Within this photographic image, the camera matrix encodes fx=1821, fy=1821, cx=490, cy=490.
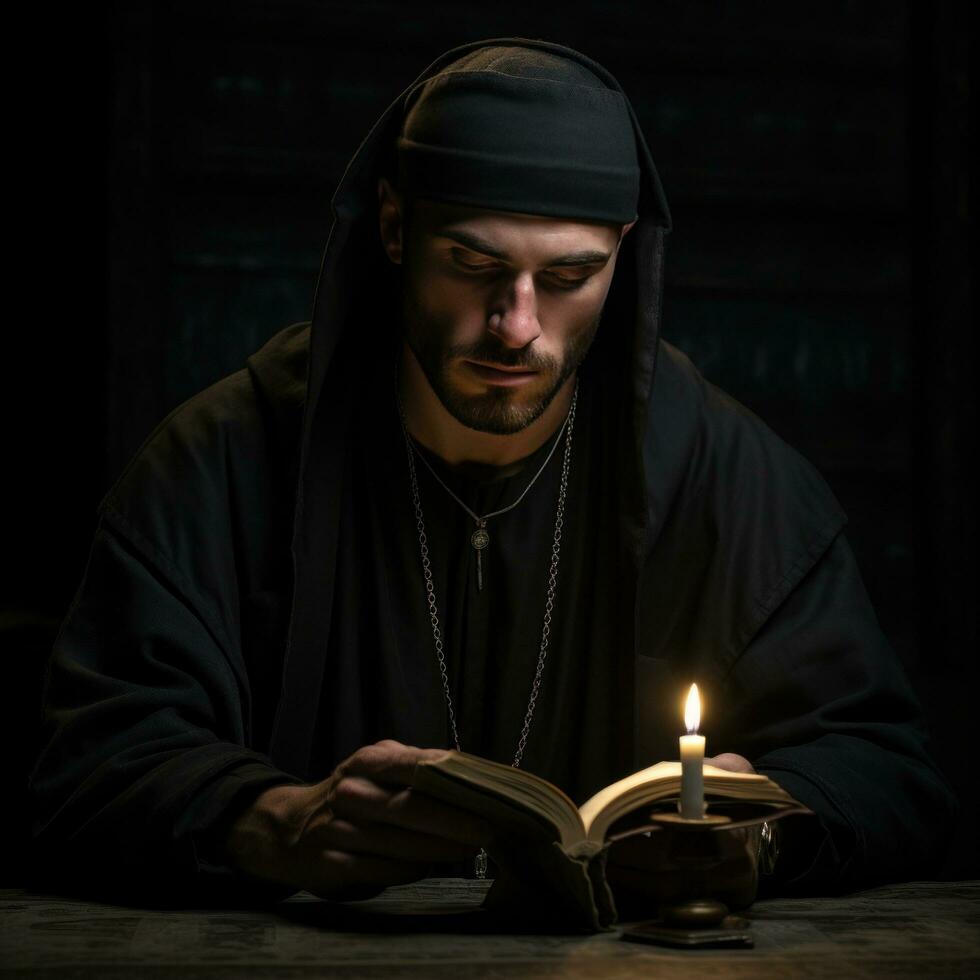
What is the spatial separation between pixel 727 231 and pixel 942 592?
40.1 inches

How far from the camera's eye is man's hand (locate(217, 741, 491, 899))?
2.27m

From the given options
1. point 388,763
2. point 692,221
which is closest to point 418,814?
point 388,763

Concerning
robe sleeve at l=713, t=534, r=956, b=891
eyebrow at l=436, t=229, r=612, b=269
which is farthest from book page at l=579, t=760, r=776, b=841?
eyebrow at l=436, t=229, r=612, b=269

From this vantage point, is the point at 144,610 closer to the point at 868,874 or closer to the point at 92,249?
the point at 868,874

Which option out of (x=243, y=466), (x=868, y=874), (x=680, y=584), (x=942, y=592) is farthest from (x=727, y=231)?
(x=868, y=874)

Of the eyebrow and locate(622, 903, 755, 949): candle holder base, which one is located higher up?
the eyebrow

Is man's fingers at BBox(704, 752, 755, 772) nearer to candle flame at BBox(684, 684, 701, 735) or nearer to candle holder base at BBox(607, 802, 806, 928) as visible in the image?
candle holder base at BBox(607, 802, 806, 928)

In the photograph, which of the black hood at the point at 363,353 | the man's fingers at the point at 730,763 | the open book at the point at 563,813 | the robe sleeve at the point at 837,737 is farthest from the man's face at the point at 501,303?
the open book at the point at 563,813

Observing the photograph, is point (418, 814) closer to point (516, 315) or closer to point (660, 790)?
point (660, 790)

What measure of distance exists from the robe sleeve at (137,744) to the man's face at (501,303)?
0.58 m

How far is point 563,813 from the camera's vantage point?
7.11ft

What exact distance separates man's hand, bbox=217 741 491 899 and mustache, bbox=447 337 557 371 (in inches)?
31.9

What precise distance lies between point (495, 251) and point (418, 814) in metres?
1.00

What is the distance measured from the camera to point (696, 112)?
4.41 metres
